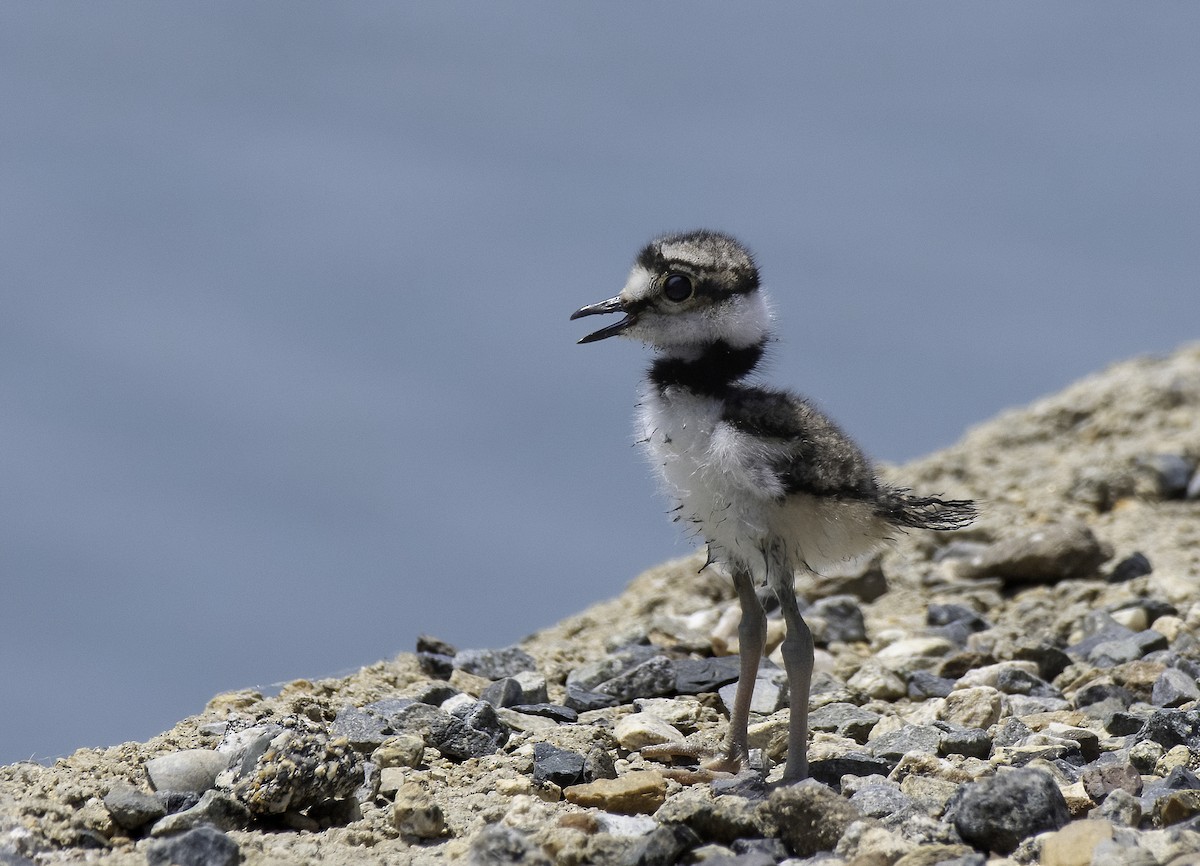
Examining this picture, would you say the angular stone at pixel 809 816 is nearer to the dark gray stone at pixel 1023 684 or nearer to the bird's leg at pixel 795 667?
the bird's leg at pixel 795 667

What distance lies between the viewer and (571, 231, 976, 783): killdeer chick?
15.8 ft

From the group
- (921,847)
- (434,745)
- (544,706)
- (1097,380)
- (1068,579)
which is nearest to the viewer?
(921,847)

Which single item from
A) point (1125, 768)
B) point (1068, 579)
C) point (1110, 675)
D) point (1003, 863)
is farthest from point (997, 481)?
point (1003, 863)

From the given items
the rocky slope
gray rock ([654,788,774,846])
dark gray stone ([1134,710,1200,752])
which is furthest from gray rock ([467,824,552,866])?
dark gray stone ([1134,710,1200,752])

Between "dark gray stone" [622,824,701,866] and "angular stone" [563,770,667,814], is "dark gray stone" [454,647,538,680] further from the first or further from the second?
"dark gray stone" [622,824,701,866]

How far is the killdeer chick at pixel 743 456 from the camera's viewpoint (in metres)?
4.80

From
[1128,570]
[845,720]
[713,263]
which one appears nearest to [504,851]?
[845,720]

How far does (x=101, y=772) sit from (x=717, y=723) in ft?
8.11

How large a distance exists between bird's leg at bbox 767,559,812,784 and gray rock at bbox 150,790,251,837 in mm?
1827

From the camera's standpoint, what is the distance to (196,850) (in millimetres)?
3984

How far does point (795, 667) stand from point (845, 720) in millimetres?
881

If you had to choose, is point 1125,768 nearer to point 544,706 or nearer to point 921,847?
point 921,847

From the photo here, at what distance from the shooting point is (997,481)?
439 inches

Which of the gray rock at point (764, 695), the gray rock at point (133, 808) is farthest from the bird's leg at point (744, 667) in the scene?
the gray rock at point (133, 808)
